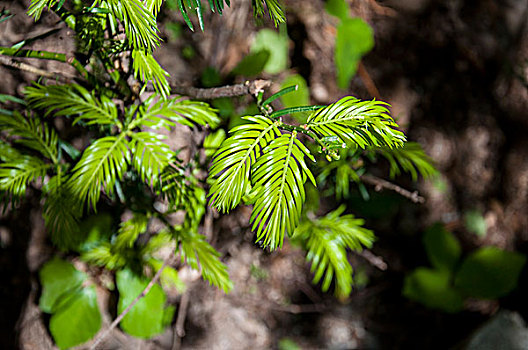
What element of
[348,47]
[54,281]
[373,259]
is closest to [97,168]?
[54,281]

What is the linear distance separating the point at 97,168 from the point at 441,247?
7.72 ft

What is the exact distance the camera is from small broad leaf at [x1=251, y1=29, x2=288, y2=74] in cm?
220

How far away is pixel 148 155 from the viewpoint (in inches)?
43.1

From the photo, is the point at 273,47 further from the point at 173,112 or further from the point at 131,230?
the point at 131,230

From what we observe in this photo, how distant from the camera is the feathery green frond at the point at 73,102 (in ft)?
3.47

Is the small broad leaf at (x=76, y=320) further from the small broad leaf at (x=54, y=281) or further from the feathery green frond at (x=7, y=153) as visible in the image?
the feathery green frond at (x=7, y=153)

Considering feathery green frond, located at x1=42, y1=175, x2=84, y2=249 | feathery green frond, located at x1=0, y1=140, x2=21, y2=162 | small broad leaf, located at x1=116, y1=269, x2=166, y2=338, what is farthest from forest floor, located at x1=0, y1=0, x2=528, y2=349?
feathery green frond, located at x1=0, y1=140, x2=21, y2=162

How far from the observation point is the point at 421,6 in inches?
105

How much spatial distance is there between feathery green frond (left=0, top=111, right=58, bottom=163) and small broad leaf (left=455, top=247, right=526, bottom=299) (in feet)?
8.44

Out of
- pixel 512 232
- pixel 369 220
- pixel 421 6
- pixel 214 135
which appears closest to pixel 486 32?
pixel 421 6

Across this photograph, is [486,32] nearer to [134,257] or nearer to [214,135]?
[214,135]

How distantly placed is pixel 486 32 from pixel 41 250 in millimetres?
3256

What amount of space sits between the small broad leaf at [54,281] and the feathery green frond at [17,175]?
60 cm

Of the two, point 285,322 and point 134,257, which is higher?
point 134,257
